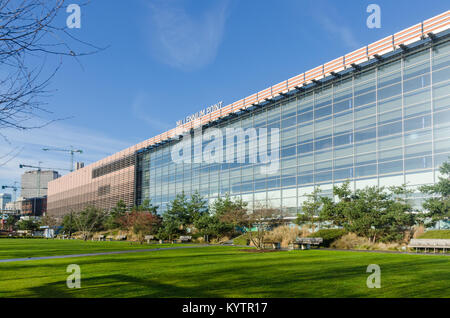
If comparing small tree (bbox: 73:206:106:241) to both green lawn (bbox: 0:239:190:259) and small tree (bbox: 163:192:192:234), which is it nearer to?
small tree (bbox: 163:192:192:234)

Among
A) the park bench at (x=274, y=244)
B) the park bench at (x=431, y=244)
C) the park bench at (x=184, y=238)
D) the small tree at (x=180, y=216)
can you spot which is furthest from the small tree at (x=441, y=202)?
the small tree at (x=180, y=216)

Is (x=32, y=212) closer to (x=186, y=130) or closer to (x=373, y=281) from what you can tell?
(x=186, y=130)

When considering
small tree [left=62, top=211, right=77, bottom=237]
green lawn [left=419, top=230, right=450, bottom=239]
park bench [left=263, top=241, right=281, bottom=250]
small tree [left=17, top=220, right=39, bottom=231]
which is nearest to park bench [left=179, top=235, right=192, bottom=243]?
park bench [left=263, top=241, right=281, bottom=250]

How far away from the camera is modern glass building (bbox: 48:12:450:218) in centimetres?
3728

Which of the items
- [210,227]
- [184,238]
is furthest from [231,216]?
[184,238]

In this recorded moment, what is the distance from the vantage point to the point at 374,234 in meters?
32.5

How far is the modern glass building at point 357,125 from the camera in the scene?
37.3m

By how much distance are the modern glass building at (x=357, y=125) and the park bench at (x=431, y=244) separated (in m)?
11.0

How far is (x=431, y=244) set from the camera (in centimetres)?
2634

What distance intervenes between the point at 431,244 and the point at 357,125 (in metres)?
19.8

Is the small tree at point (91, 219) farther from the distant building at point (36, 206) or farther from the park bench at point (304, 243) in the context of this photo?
the distant building at point (36, 206)

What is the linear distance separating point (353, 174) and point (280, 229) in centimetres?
1249

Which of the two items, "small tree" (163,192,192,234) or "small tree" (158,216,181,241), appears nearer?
"small tree" (158,216,181,241)

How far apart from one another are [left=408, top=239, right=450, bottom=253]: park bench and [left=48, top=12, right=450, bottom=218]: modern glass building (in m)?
11.0
